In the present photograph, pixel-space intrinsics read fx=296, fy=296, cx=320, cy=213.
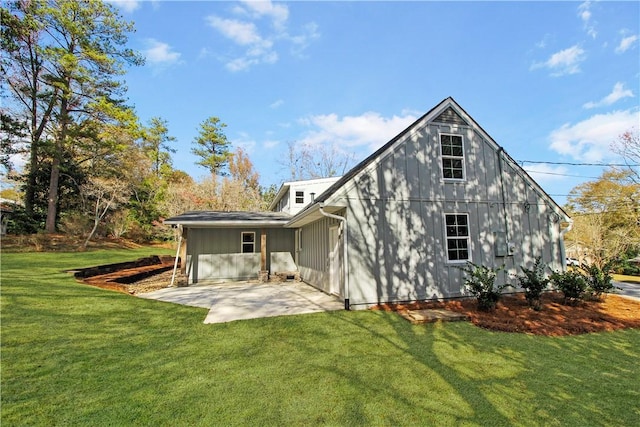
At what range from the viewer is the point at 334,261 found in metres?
8.65

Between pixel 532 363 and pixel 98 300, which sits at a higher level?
pixel 98 300

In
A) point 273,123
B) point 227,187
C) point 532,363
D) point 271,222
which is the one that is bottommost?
→ point 532,363

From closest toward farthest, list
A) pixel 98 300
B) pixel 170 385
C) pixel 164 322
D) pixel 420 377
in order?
1. pixel 170 385
2. pixel 420 377
3. pixel 164 322
4. pixel 98 300

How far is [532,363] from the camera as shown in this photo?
14.4ft

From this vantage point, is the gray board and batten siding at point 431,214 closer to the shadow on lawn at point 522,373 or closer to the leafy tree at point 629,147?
the shadow on lawn at point 522,373

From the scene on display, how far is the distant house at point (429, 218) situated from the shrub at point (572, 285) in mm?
1295

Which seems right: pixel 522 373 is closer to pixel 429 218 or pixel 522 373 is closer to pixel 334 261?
pixel 429 218

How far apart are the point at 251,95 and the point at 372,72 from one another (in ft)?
22.0

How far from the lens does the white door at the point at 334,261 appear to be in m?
8.27

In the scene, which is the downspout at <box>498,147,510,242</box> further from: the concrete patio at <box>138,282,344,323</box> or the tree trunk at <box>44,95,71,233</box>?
the tree trunk at <box>44,95,71,233</box>

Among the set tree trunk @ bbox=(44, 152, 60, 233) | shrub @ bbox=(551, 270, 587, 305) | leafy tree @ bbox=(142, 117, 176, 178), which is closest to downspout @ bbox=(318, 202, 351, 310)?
shrub @ bbox=(551, 270, 587, 305)

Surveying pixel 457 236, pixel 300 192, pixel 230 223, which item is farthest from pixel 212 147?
pixel 457 236

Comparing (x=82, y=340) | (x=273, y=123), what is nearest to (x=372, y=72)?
(x=273, y=123)

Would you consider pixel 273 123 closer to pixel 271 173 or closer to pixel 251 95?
pixel 251 95
